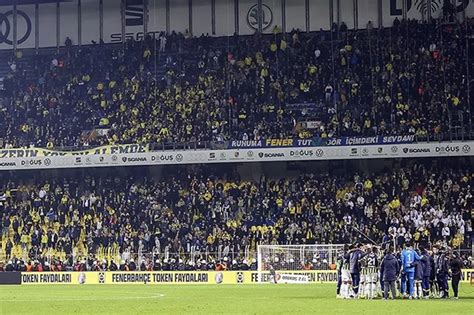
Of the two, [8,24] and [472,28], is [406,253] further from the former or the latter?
[8,24]

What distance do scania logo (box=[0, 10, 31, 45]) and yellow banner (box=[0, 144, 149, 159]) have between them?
11.7 m

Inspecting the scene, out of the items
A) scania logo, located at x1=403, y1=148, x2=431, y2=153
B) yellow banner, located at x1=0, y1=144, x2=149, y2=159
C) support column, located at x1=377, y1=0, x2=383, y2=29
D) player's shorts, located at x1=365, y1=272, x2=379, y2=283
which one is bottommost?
player's shorts, located at x1=365, y1=272, x2=379, y2=283

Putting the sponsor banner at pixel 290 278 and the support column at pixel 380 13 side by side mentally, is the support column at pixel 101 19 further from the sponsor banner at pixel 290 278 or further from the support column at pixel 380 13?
the sponsor banner at pixel 290 278

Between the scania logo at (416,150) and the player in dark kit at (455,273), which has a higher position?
the scania logo at (416,150)

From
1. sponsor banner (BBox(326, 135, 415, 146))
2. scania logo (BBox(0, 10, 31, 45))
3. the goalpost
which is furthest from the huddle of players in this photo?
scania logo (BBox(0, 10, 31, 45))

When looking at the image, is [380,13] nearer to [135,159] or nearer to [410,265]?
[135,159]

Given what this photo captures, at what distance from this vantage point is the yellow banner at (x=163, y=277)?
53.9m

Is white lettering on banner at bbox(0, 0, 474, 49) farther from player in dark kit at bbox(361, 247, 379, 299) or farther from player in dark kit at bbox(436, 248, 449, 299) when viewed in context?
player in dark kit at bbox(361, 247, 379, 299)

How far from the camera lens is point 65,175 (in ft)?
215

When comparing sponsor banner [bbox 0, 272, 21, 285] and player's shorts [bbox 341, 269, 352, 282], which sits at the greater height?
player's shorts [bbox 341, 269, 352, 282]

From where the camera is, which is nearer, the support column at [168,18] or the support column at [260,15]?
the support column at [260,15]

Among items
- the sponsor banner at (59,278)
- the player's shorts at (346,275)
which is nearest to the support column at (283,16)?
the sponsor banner at (59,278)

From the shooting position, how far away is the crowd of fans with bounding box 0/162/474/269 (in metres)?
56.6

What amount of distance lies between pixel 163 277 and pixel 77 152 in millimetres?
9746
